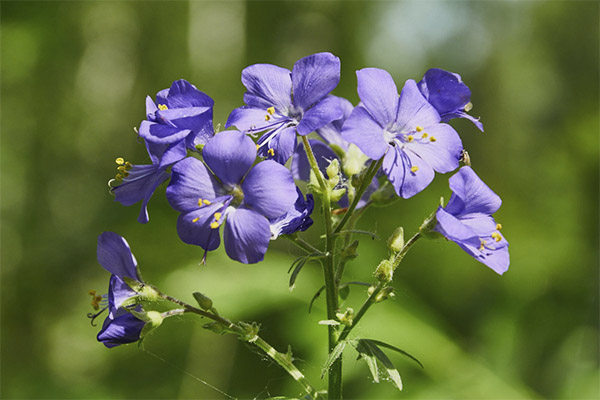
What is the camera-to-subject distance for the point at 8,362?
178 inches

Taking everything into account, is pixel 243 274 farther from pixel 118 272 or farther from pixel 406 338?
pixel 118 272

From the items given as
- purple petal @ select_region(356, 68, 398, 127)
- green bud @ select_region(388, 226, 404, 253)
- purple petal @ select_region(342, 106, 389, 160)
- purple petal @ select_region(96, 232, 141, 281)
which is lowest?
purple petal @ select_region(96, 232, 141, 281)

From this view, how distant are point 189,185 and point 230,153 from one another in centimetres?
11

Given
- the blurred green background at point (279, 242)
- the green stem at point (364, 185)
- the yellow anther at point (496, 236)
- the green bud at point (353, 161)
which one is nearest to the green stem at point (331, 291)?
the green stem at point (364, 185)

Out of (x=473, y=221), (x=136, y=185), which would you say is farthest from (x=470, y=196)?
(x=136, y=185)

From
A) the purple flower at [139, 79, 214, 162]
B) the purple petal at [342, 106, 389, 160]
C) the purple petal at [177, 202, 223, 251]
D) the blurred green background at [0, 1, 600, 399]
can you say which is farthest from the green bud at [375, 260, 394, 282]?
the blurred green background at [0, 1, 600, 399]

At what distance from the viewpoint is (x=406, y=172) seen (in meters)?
1.16

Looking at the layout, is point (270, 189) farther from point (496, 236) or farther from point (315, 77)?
point (496, 236)

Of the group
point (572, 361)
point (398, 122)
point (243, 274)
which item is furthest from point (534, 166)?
point (398, 122)

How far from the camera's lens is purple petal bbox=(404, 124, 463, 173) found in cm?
121

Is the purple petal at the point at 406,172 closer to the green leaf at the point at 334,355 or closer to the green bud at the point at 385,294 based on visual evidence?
the green bud at the point at 385,294

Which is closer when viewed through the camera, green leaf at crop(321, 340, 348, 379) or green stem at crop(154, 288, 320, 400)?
green leaf at crop(321, 340, 348, 379)

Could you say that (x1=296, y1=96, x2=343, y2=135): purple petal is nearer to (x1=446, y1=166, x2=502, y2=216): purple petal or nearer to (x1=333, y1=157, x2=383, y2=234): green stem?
(x1=333, y1=157, x2=383, y2=234): green stem

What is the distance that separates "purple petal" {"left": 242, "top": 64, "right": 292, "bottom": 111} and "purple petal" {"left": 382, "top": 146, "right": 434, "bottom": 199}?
0.28 meters
